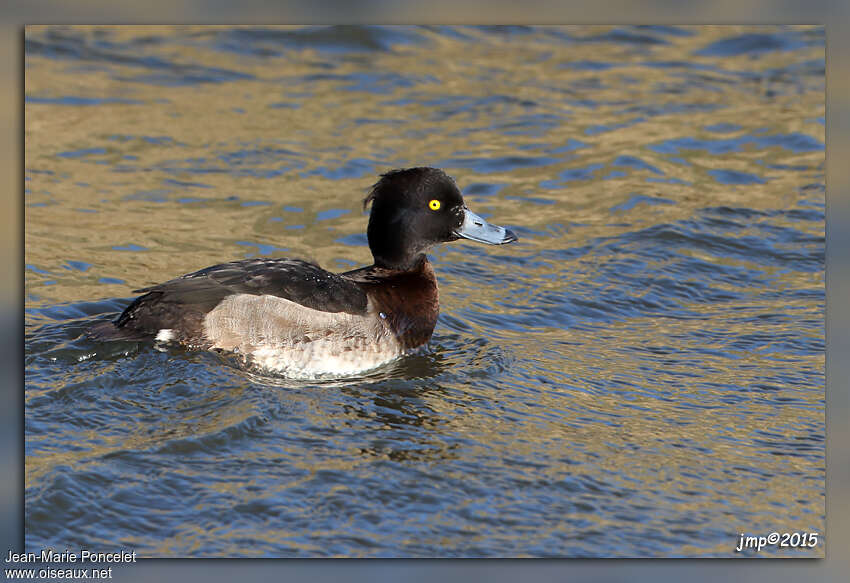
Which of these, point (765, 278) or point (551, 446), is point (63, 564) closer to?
point (551, 446)

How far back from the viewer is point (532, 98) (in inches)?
483

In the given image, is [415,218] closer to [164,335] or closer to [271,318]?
[271,318]

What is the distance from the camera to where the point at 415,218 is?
750 cm

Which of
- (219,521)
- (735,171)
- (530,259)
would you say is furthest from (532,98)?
(219,521)

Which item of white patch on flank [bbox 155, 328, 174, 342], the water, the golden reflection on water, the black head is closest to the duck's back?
white patch on flank [bbox 155, 328, 174, 342]

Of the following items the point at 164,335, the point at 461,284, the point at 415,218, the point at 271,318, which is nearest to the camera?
the point at 164,335

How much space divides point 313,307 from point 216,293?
1.97 feet

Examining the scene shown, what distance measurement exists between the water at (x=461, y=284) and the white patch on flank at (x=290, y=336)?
0.16 m

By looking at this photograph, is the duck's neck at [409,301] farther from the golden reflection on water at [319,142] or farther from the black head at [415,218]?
the golden reflection on water at [319,142]

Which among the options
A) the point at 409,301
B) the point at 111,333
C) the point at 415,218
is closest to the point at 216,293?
the point at 111,333

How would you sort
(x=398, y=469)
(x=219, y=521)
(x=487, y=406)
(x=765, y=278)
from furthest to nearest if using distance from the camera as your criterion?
(x=765, y=278) → (x=487, y=406) → (x=398, y=469) → (x=219, y=521)

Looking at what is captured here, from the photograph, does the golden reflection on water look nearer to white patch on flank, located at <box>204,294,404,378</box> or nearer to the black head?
the black head

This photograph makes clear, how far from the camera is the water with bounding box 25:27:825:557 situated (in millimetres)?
5305

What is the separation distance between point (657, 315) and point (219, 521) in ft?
14.4
